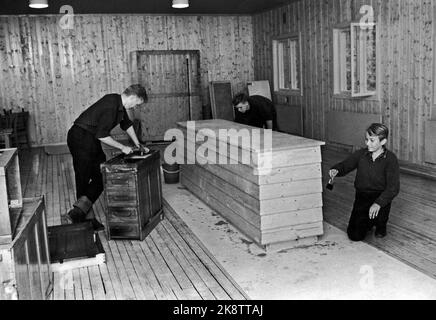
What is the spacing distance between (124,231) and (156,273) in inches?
40.4

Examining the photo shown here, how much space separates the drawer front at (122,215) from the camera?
514 cm

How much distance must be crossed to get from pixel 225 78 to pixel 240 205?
8998mm

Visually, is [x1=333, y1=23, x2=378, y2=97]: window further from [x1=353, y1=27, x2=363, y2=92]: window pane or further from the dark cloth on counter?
the dark cloth on counter

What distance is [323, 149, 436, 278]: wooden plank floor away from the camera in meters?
4.44

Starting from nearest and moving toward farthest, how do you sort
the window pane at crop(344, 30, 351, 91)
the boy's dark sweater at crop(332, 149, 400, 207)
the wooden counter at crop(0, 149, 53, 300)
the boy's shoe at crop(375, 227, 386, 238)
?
1. the wooden counter at crop(0, 149, 53, 300)
2. the boy's dark sweater at crop(332, 149, 400, 207)
3. the boy's shoe at crop(375, 227, 386, 238)
4. the window pane at crop(344, 30, 351, 91)

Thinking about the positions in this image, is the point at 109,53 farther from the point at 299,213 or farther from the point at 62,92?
the point at 299,213

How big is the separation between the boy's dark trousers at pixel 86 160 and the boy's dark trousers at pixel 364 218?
8.94ft

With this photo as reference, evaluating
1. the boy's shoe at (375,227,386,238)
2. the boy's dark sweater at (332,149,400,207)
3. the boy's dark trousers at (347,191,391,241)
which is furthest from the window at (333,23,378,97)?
the boy's shoe at (375,227,386,238)

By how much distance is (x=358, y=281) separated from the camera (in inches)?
154

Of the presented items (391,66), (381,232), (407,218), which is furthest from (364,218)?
(391,66)

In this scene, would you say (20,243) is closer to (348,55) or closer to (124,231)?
(124,231)

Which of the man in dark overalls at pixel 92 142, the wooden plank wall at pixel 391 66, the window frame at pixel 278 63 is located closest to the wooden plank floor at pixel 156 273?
the man in dark overalls at pixel 92 142

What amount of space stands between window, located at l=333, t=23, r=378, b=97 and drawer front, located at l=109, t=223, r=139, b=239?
16.1 ft

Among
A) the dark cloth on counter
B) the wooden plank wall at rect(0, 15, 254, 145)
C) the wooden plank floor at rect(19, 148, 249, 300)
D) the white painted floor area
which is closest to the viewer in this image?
the white painted floor area
